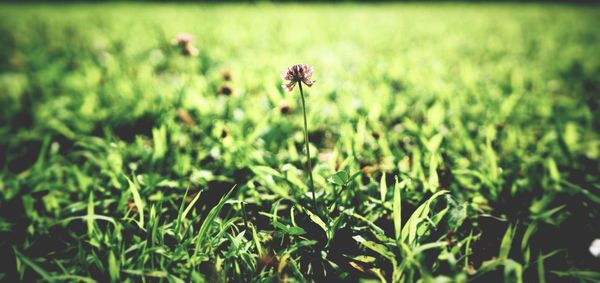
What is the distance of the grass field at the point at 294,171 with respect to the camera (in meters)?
0.95

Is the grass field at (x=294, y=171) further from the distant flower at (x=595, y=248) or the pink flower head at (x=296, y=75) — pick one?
the pink flower head at (x=296, y=75)

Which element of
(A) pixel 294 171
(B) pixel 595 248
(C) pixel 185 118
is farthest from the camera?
(C) pixel 185 118

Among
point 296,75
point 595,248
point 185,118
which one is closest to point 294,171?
point 296,75

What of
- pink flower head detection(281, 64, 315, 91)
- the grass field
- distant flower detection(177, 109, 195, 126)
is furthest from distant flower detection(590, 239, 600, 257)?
distant flower detection(177, 109, 195, 126)

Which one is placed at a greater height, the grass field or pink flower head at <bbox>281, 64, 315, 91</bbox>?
pink flower head at <bbox>281, 64, 315, 91</bbox>

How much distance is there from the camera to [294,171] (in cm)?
124

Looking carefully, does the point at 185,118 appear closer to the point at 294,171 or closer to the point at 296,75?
the point at 294,171

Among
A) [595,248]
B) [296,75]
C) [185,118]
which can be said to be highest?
[296,75]

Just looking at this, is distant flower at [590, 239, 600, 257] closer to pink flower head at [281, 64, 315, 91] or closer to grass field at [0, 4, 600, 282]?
grass field at [0, 4, 600, 282]

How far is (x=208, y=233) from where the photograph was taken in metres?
0.98

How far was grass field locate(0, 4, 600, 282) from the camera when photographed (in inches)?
37.4

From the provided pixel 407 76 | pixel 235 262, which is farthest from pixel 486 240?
pixel 407 76

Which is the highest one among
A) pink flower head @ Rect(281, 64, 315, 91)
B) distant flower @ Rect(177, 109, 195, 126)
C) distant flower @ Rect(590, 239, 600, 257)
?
pink flower head @ Rect(281, 64, 315, 91)

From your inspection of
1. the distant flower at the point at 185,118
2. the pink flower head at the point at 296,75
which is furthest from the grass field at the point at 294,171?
the pink flower head at the point at 296,75
